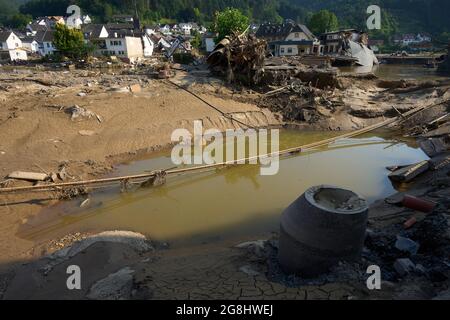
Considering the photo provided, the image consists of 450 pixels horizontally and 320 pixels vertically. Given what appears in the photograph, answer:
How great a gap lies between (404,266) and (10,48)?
7052cm

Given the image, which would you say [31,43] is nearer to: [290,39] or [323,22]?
[290,39]

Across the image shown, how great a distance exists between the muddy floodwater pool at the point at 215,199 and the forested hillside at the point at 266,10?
8431cm

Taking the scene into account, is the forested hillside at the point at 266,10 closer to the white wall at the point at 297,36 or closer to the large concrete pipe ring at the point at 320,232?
the white wall at the point at 297,36

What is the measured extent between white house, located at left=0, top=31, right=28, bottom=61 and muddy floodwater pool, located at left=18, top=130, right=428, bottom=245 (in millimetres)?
55423

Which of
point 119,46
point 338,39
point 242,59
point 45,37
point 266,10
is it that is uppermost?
point 266,10

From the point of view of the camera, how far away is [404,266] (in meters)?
5.00

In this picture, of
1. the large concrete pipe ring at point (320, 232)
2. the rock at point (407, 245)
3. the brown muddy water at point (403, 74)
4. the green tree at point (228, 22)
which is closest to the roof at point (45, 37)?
the green tree at point (228, 22)

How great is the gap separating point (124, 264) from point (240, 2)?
450 ft

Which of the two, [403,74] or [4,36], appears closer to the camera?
[403,74]

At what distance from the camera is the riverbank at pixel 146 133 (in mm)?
4910

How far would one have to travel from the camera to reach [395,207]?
7969 mm

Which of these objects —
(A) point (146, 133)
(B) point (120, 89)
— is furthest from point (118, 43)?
(A) point (146, 133)
